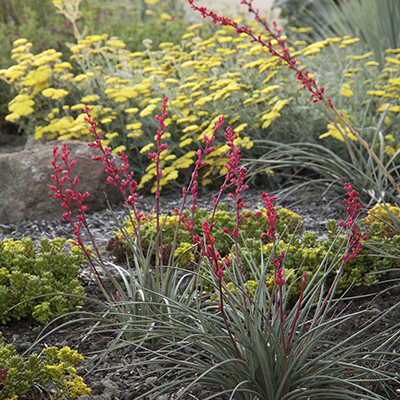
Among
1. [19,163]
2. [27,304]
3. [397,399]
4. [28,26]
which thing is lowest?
[397,399]

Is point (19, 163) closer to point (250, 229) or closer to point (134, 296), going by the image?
point (250, 229)

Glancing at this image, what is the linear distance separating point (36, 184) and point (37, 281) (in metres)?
2.18

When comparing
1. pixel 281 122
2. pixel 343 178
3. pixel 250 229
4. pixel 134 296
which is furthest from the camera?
pixel 281 122

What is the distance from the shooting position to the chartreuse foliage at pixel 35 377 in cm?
173

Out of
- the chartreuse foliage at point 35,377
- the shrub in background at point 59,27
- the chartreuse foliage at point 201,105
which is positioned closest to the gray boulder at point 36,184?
the chartreuse foliage at point 201,105

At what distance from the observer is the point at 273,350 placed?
165 centimetres

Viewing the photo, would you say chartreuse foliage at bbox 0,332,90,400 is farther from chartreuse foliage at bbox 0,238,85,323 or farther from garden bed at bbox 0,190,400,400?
chartreuse foliage at bbox 0,238,85,323

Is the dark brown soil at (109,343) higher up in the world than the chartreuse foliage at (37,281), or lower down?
lower down

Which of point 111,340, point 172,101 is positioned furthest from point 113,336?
point 172,101

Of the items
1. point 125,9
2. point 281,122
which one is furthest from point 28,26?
point 281,122

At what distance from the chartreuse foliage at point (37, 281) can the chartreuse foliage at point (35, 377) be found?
477mm

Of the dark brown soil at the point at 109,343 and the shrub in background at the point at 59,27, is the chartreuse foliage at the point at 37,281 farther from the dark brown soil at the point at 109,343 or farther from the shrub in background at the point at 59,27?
the shrub in background at the point at 59,27

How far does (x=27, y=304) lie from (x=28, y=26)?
23.6 feet

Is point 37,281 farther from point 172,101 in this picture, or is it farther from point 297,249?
point 172,101
